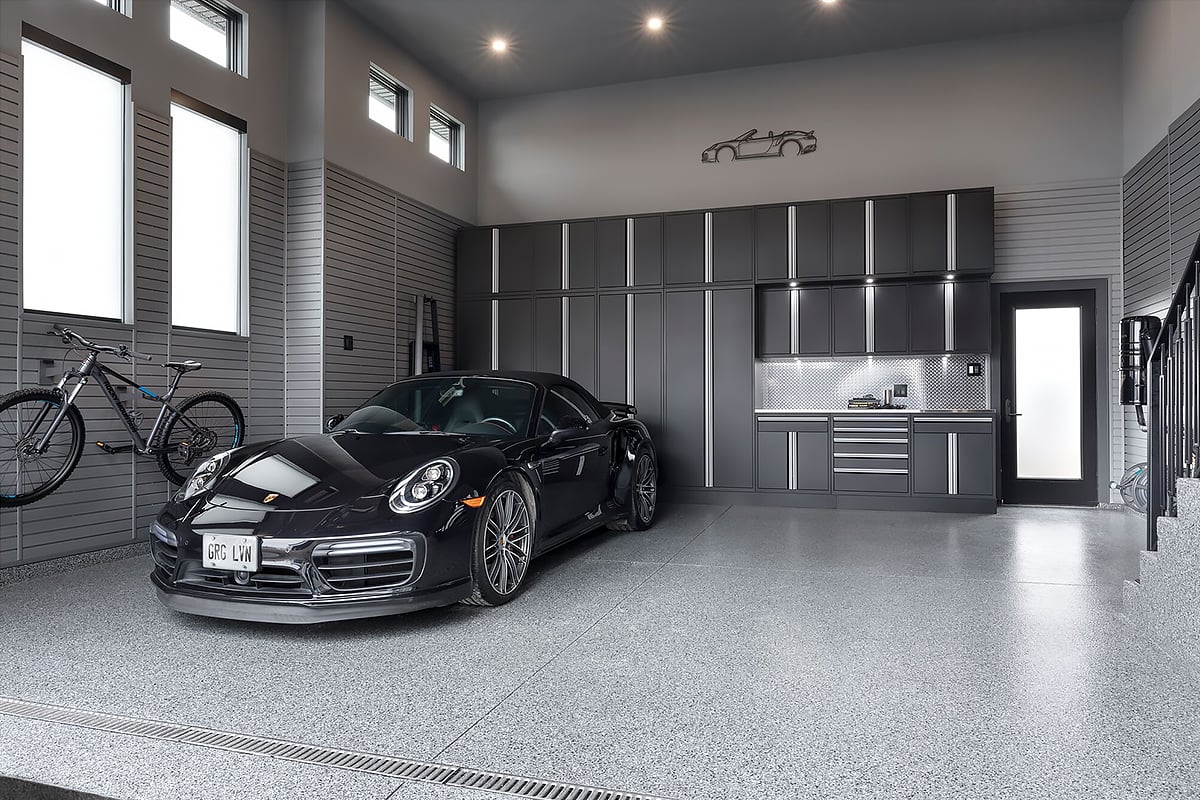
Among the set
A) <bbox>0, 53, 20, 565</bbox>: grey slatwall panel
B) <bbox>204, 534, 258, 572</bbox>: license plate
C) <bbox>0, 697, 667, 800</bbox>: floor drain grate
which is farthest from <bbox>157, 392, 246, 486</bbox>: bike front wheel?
<bbox>0, 697, 667, 800</bbox>: floor drain grate

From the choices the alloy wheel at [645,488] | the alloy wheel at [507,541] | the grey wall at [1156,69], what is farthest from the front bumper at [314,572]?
the grey wall at [1156,69]

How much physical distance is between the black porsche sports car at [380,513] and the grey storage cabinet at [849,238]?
3.63 metres

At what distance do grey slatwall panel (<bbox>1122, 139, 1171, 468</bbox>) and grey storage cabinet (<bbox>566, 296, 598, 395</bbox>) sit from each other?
450cm

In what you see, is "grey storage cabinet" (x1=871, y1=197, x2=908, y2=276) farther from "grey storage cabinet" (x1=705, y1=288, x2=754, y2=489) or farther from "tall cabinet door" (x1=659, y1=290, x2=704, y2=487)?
"tall cabinet door" (x1=659, y1=290, x2=704, y2=487)

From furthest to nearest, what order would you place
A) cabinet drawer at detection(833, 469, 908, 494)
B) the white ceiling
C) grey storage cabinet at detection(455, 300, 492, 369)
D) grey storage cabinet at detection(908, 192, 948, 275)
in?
1. grey storage cabinet at detection(455, 300, 492, 369)
2. cabinet drawer at detection(833, 469, 908, 494)
3. grey storage cabinet at detection(908, 192, 948, 275)
4. the white ceiling

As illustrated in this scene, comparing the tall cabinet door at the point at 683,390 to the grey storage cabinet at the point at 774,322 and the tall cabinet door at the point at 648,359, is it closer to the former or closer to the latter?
the tall cabinet door at the point at 648,359

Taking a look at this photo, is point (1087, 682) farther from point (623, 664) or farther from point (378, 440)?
point (378, 440)

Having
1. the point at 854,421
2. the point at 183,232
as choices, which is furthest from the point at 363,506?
the point at 854,421

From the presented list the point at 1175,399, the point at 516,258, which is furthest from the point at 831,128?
the point at 1175,399

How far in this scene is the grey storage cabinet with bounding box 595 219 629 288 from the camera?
726cm

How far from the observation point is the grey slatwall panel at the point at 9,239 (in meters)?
3.88

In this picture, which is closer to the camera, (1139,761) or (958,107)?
(1139,761)

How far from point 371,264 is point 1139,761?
5.96m

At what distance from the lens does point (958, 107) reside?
7.04m
